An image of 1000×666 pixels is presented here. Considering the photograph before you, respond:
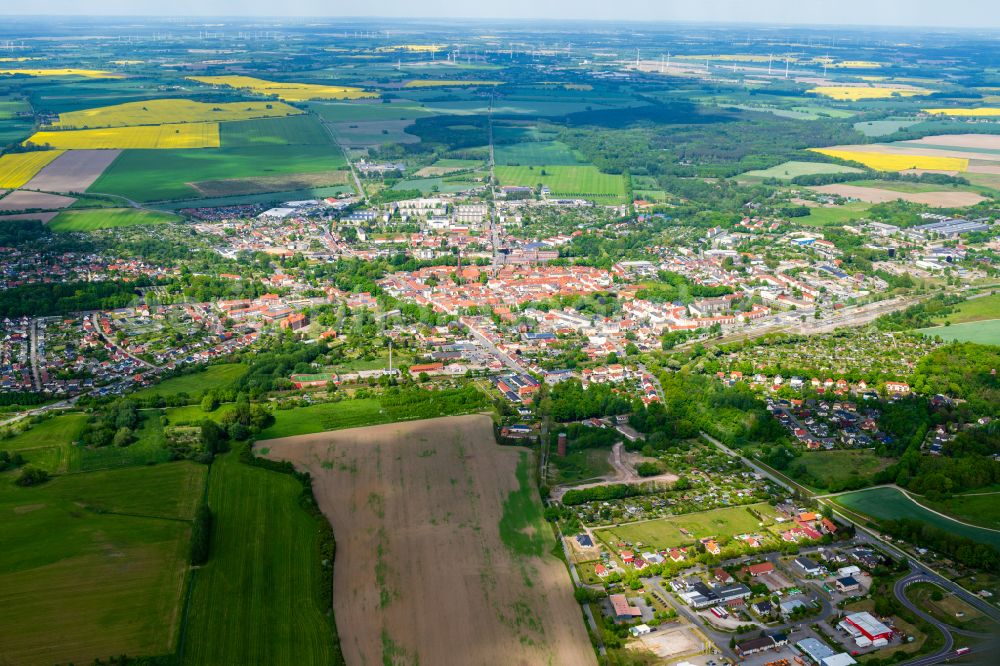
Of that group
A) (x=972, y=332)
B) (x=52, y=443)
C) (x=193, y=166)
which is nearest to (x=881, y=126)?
(x=972, y=332)

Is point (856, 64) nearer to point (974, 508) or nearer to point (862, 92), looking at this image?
point (862, 92)

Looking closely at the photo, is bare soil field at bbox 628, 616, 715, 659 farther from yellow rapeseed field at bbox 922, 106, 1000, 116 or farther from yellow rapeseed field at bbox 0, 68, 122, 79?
yellow rapeseed field at bbox 0, 68, 122, 79

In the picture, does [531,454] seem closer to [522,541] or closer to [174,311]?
[522,541]

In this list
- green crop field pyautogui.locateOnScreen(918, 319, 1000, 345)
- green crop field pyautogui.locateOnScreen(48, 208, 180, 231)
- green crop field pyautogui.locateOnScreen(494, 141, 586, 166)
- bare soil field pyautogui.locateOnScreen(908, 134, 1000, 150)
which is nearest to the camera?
green crop field pyautogui.locateOnScreen(918, 319, 1000, 345)

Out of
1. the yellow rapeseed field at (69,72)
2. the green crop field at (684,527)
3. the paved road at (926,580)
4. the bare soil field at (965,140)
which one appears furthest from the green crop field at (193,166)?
the yellow rapeseed field at (69,72)

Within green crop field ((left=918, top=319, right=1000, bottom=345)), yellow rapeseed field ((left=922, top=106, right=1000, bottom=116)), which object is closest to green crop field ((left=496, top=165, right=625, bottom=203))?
green crop field ((left=918, top=319, right=1000, bottom=345))

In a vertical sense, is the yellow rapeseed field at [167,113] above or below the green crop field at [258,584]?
above

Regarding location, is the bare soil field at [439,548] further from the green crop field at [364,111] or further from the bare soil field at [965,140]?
the bare soil field at [965,140]
